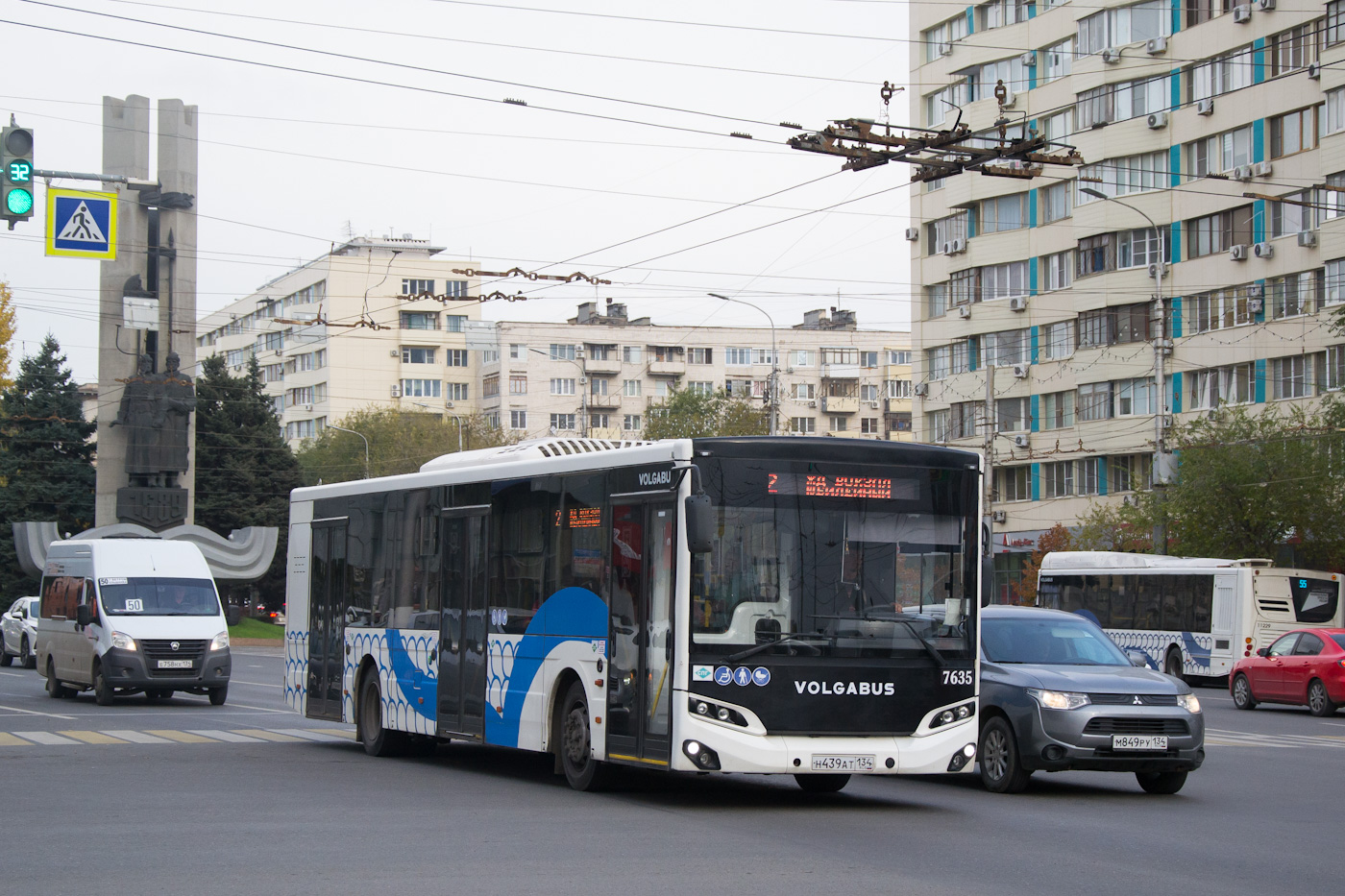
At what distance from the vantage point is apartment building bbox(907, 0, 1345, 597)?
5109cm

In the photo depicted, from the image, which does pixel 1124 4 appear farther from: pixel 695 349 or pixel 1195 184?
pixel 695 349

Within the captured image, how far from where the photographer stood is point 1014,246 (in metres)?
64.4

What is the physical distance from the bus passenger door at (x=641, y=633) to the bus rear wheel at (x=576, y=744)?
21.7 inches

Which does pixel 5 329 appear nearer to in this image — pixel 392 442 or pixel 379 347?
→ pixel 392 442

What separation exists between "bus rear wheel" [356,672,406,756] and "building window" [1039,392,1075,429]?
155ft

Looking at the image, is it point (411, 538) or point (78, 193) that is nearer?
point (411, 538)

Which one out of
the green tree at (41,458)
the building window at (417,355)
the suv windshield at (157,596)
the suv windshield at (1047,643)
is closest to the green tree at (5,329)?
the green tree at (41,458)

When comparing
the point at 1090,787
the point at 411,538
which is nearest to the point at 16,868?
the point at 411,538

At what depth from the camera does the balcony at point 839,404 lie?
381 feet

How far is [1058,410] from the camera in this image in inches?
2463

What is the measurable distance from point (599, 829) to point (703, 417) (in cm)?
8124

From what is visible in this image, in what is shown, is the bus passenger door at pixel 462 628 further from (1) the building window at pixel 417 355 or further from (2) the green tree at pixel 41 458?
(1) the building window at pixel 417 355

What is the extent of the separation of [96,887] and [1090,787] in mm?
9832

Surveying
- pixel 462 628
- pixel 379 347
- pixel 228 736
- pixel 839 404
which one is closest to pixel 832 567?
pixel 462 628
